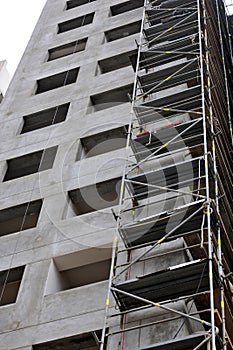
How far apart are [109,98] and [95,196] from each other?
6.21 meters

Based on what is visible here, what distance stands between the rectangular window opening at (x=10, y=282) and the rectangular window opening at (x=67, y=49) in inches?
577

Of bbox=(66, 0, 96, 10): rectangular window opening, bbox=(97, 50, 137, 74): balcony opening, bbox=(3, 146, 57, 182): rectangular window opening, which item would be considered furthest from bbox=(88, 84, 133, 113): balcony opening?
bbox=(66, 0, 96, 10): rectangular window opening

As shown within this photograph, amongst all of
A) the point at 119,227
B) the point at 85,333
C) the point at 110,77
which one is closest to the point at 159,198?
the point at 119,227

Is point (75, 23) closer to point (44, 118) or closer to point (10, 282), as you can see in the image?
point (44, 118)

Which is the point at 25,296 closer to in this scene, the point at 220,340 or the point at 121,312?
the point at 121,312

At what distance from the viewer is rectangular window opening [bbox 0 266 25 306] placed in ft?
65.4

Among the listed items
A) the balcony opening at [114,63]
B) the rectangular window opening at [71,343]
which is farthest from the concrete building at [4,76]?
the rectangular window opening at [71,343]

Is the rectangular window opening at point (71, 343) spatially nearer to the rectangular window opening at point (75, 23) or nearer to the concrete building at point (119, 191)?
the concrete building at point (119, 191)

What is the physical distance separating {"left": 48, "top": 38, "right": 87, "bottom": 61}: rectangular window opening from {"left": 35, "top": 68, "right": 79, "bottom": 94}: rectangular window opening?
2698mm

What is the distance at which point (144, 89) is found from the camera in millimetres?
23312

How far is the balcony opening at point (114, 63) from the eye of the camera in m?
28.9

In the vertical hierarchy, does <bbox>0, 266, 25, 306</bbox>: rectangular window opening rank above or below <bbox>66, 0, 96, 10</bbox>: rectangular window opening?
below

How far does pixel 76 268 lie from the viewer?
20.7 m

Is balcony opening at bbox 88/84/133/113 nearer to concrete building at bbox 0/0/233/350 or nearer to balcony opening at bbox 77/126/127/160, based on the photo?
concrete building at bbox 0/0/233/350
